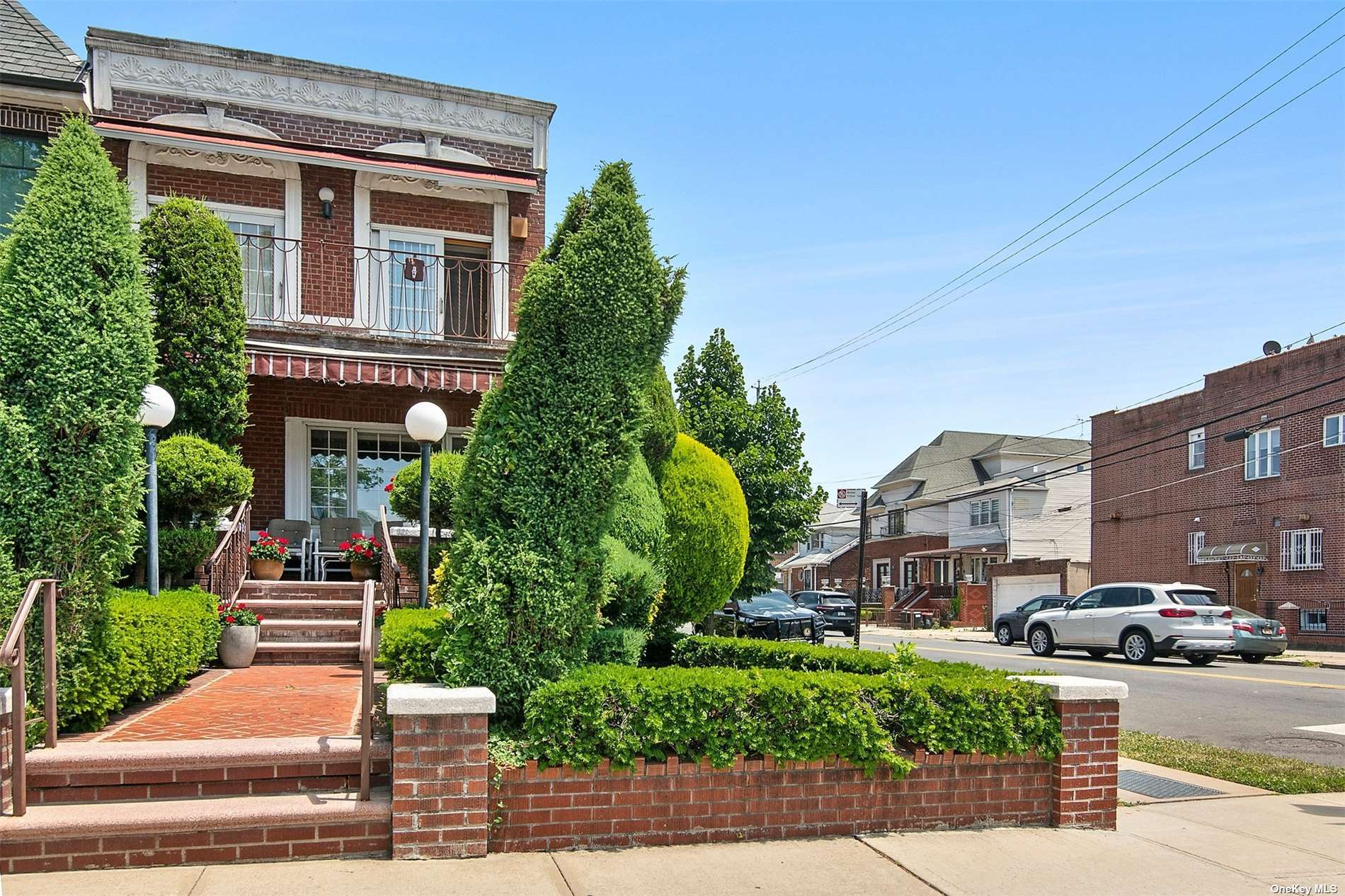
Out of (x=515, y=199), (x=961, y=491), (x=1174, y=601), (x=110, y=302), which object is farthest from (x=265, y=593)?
(x=961, y=491)

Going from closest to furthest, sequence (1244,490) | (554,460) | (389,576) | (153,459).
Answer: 1. (554,460)
2. (153,459)
3. (389,576)
4. (1244,490)

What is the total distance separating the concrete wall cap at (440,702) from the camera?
16.3 feet

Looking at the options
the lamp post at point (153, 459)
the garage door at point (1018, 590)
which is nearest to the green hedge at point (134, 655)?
the lamp post at point (153, 459)

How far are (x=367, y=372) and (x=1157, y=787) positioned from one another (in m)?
9.34

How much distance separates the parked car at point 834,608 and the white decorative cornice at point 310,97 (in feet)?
65.5

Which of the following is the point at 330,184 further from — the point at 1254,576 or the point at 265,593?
the point at 1254,576

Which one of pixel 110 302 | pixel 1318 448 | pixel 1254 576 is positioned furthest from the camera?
pixel 1254 576

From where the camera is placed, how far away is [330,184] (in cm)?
1369

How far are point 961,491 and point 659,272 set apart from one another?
46.0 m

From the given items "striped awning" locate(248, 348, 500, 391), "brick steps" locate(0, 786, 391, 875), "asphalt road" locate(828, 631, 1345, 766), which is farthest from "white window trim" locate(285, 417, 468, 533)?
"asphalt road" locate(828, 631, 1345, 766)

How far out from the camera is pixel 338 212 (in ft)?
45.0

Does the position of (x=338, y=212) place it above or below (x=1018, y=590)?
above

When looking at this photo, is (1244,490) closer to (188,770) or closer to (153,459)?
(153,459)

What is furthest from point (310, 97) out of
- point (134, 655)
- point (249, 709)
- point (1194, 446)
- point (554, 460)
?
point (1194, 446)
